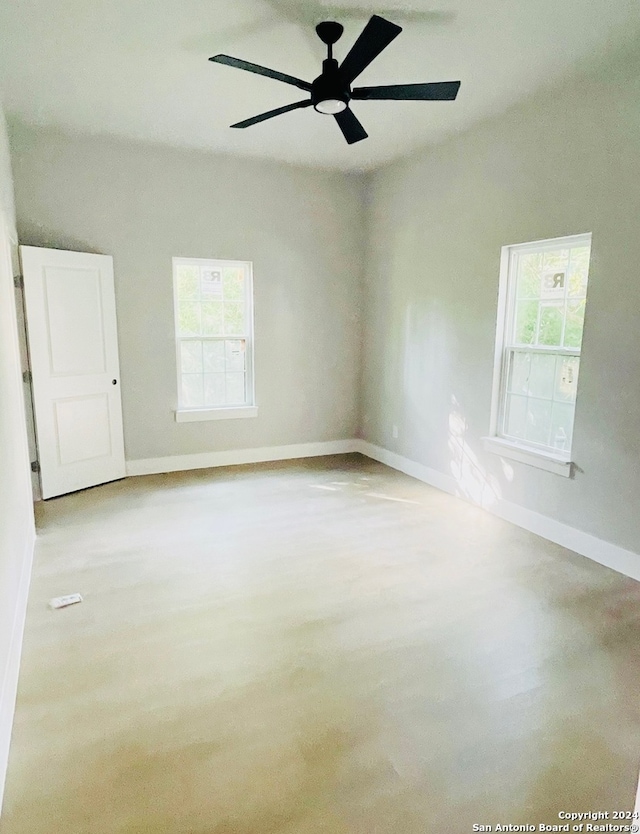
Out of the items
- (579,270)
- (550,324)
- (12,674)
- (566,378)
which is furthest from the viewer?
(550,324)

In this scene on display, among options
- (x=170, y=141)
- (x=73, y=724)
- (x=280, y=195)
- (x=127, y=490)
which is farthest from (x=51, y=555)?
(x=280, y=195)

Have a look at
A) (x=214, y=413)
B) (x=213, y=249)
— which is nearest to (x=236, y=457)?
(x=214, y=413)

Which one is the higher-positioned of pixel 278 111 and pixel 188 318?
pixel 278 111

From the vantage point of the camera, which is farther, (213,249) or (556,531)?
(213,249)

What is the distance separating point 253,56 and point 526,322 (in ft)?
8.49

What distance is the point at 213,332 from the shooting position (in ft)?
17.5

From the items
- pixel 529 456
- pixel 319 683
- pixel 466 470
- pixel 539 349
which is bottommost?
pixel 319 683

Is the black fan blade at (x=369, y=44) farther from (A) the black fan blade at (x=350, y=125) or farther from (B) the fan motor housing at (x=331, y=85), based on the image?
(A) the black fan blade at (x=350, y=125)

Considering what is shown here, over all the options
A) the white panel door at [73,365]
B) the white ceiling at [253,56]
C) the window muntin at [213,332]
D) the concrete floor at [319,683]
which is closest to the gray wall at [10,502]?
the concrete floor at [319,683]

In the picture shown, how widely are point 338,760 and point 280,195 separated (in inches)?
196

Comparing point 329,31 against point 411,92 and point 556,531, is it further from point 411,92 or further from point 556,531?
point 556,531

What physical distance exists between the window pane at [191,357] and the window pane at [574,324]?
339 cm

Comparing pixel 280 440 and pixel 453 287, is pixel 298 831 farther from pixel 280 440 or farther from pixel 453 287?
pixel 280 440

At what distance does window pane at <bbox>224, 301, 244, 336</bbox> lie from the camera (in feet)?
17.7
